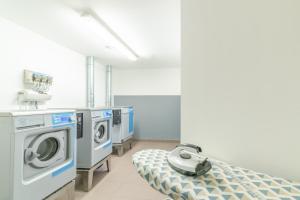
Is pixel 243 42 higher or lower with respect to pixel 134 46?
lower

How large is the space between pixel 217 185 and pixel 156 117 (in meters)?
4.83

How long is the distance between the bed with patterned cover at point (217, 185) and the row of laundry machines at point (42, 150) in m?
1.13

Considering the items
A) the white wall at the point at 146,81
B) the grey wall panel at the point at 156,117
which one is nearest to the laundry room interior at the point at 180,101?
the white wall at the point at 146,81

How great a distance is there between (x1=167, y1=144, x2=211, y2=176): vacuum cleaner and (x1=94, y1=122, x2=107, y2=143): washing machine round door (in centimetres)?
205

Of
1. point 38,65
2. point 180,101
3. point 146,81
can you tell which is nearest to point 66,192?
point 180,101

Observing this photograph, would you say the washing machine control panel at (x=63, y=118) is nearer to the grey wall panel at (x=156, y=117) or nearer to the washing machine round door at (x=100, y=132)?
the washing machine round door at (x=100, y=132)

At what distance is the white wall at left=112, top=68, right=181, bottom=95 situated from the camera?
542 centimetres

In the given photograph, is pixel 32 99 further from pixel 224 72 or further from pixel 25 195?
pixel 224 72

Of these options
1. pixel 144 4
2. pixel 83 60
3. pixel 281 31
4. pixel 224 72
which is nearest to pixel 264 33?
pixel 281 31

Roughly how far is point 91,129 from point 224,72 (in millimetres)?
2033

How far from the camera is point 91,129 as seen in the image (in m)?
2.42

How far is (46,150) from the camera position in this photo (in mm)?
1771

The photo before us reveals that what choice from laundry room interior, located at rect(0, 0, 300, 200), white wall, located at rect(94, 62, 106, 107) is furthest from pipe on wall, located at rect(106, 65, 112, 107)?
laundry room interior, located at rect(0, 0, 300, 200)

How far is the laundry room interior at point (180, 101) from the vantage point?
2.42 ft
